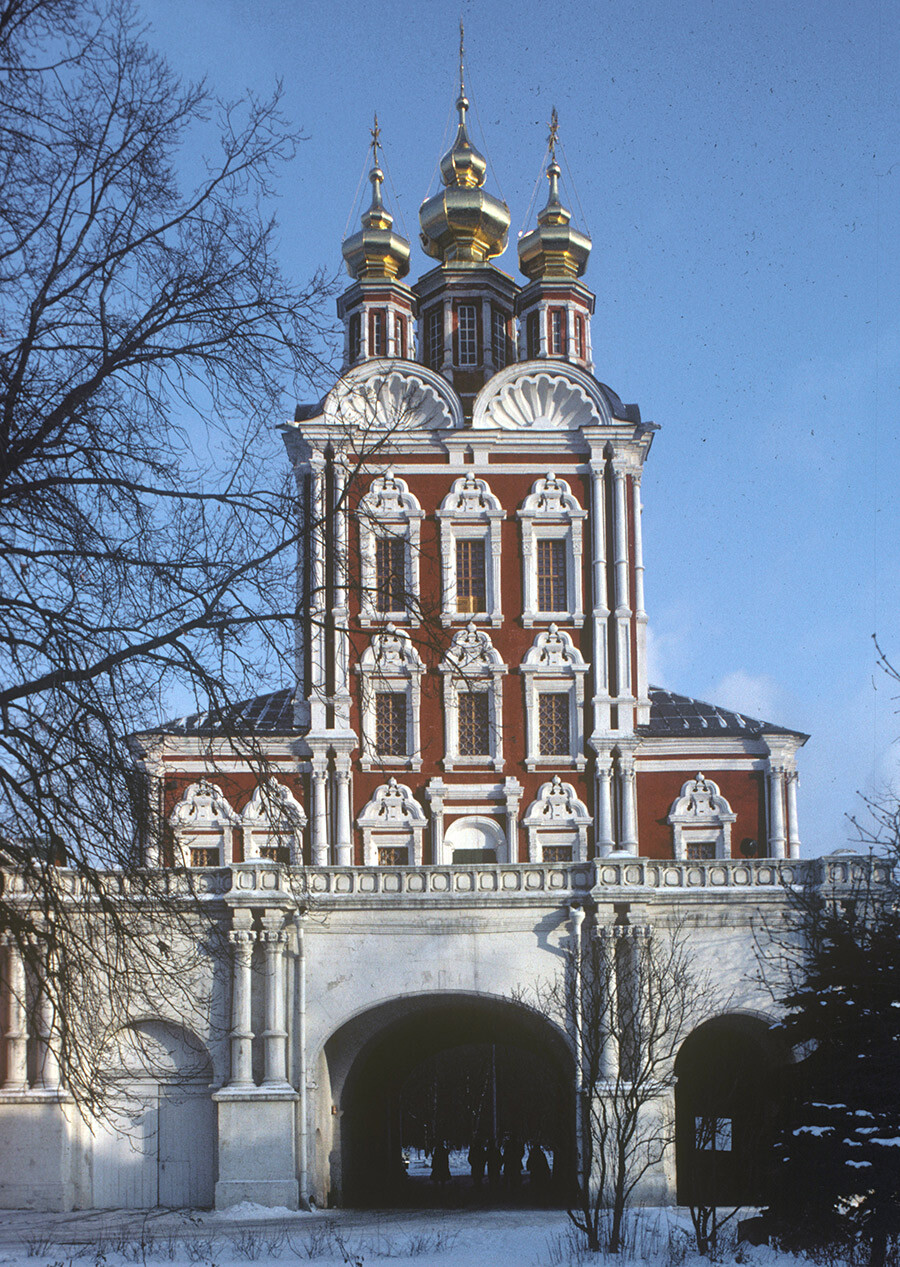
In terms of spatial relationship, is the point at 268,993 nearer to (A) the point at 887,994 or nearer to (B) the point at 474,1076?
(A) the point at 887,994

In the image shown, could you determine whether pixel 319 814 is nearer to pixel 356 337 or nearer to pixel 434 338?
pixel 356 337

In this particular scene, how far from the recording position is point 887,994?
17688 mm

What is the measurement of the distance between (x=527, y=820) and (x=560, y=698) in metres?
2.93

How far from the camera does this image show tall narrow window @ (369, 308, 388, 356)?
41.8 m

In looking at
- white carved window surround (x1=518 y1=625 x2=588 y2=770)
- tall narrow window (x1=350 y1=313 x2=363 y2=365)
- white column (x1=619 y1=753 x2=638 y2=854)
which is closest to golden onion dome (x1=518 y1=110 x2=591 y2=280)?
tall narrow window (x1=350 y1=313 x2=363 y2=365)

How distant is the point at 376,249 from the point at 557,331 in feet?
17.7

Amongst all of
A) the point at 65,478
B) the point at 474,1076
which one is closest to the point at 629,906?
the point at 65,478

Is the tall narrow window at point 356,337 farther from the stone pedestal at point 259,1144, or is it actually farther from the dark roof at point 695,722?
the stone pedestal at point 259,1144

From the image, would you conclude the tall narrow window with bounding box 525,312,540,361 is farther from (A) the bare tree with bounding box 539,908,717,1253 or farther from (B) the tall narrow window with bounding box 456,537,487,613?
(A) the bare tree with bounding box 539,908,717,1253

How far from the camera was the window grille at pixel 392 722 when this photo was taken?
121 ft

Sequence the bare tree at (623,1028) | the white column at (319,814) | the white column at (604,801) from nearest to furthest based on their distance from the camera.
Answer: the bare tree at (623,1028) < the white column at (319,814) < the white column at (604,801)

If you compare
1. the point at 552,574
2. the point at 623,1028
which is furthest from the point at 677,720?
the point at 623,1028

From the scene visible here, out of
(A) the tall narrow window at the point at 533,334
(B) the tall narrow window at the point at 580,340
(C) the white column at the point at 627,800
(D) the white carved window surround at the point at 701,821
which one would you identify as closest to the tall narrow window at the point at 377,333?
(A) the tall narrow window at the point at 533,334

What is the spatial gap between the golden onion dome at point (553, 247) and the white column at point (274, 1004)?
22054mm
